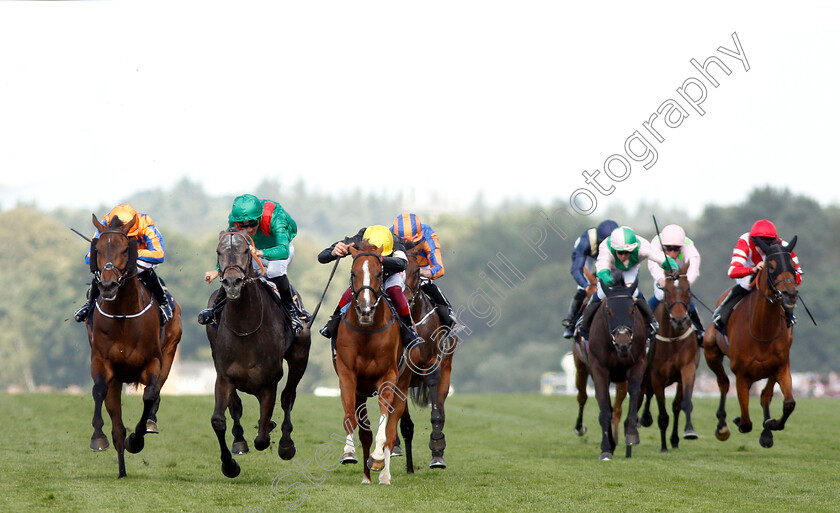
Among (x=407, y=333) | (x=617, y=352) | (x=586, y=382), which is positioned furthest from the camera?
(x=586, y=382)

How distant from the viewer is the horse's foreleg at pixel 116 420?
11344mm

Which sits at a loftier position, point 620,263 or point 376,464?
point 620,263

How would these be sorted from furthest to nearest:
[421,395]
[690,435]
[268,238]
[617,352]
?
[690,435], [617,352], [421,395], [268,238]

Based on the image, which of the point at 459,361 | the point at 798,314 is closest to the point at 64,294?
the point at 459,361

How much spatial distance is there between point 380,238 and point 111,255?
255 cm

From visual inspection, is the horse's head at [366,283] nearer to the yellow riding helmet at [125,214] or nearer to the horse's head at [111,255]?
the horse's head at [111,255]

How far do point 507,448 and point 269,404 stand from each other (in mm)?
5827

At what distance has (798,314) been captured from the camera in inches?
2611

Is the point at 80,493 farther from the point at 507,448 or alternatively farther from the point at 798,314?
the point at 798,314

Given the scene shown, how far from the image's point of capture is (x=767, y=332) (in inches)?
556

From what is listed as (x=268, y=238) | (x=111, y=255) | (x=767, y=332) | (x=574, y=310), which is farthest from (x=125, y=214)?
(x=767, y=332)

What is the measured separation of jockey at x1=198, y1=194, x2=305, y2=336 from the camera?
37.7ft

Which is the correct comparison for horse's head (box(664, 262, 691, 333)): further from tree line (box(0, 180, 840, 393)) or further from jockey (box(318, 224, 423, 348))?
tree line (box(0, 180, 840, 393))

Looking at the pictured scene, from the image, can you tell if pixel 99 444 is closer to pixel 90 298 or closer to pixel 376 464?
pixel 90 298
